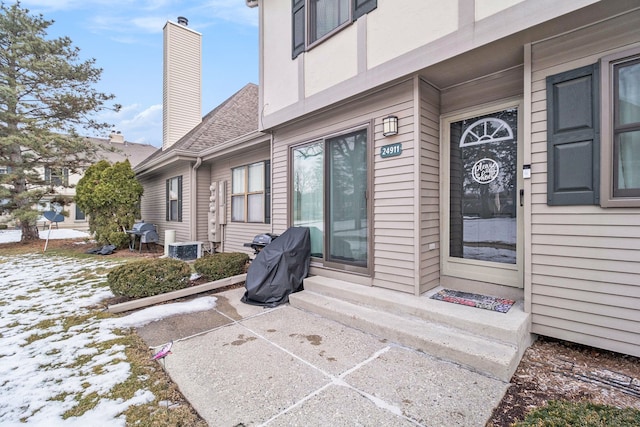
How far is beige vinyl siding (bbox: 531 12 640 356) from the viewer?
231cm

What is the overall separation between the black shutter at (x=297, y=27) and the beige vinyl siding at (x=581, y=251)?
3.26m

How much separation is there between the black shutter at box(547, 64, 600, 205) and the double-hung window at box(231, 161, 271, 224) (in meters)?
4.89

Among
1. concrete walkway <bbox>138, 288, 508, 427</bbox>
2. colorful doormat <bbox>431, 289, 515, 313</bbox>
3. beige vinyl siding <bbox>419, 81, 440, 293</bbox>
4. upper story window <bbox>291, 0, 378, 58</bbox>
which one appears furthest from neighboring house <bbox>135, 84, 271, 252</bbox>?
colorful doormat <bbox>431, 289, 515, 313</bbox>

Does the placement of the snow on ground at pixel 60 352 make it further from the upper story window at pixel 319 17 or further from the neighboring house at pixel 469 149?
the upper story window at pixel 319 17

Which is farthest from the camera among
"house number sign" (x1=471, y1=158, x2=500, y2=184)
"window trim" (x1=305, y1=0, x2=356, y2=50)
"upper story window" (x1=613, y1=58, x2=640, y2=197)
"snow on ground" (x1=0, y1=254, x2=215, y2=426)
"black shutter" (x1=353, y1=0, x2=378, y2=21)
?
"window trim" (x1=305, y1=0, x2=356, y2=50)

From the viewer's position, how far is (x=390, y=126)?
3.57m

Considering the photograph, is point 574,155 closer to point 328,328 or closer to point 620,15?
point 620,15

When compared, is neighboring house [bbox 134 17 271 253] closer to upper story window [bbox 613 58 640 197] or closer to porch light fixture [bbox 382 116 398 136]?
porch light fixture [bbox 382 116 398 136]

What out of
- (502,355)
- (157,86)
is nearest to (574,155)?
(502,355)

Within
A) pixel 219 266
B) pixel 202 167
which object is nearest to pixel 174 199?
pixel 202 167

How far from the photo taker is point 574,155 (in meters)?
2.52

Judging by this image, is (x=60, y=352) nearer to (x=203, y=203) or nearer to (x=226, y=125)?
(x=203, y=203)

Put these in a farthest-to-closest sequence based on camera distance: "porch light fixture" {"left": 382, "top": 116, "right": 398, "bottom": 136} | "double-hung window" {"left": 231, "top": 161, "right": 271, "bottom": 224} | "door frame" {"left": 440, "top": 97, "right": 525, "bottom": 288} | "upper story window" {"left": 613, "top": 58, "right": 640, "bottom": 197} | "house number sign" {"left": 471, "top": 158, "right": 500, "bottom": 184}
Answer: "double-hung window" {"left": 231, "top": 161, "right": 271, "bottom": 224} < "porch light fixture" {"left": 382, "top": 116, "right": 398, "bottom": 136} < "house number sign" {"left": 471, "top": 158, "right": 500, "bottom": 184} < "door frame" {"left": 440, "top": 97, "right": 525, "bottom": 288} < "upper story window" {"left": 613, "top": 58, "right": 640, "bottom": 197}

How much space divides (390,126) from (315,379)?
276cm
